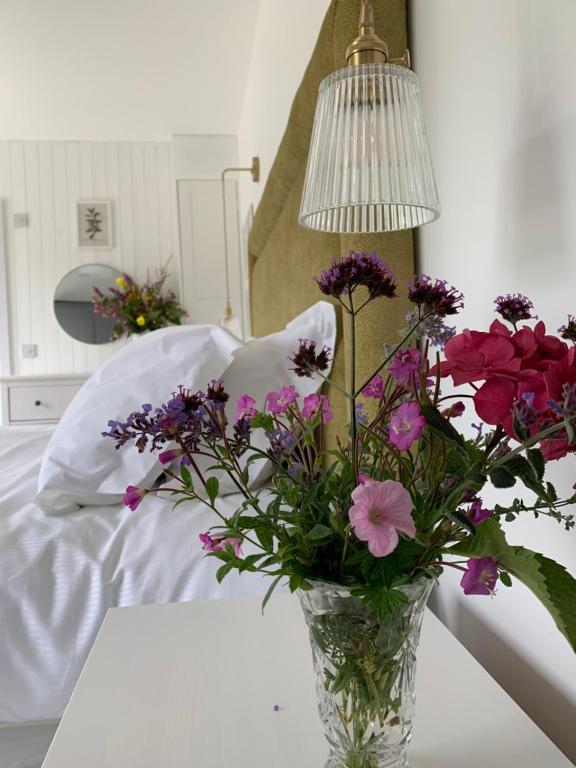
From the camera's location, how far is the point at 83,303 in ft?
13.7

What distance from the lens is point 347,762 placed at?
0.49 meters

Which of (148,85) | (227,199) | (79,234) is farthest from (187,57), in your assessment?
(79,234)

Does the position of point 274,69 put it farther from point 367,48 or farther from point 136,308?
point 136,308

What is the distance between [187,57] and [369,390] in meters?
3.10

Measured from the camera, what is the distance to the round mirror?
4.18 m

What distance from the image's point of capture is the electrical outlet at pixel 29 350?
4.14 meters

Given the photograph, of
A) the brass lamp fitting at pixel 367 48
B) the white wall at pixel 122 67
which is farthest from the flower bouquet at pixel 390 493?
the white wall at pixel 122 67

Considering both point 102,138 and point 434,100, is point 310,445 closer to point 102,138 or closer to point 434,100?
point 434,100

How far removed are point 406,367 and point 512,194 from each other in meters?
0.35

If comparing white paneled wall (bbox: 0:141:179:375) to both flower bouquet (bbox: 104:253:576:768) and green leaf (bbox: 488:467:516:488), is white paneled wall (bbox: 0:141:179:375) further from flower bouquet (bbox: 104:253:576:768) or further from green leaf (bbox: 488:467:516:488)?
green leaf (bbox: 488:467:516:488)

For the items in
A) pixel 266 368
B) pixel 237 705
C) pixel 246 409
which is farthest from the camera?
pixel 266 368

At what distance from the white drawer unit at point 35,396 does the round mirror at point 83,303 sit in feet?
1.96

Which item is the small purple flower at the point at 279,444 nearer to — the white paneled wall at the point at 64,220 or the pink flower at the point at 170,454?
the pink flower at the point at 170,454

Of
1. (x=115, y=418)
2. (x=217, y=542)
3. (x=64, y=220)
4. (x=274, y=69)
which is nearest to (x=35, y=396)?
(x=64, y=220)
